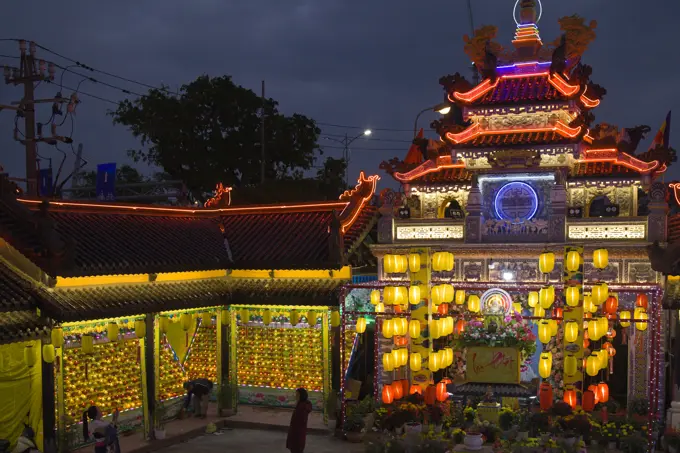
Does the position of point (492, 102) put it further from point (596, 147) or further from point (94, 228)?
point (94, 228)

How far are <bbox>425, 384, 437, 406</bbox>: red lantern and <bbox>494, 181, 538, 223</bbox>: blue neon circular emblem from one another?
→ 4167 millimetres

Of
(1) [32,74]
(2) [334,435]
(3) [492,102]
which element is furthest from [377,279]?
(1) [32,74]

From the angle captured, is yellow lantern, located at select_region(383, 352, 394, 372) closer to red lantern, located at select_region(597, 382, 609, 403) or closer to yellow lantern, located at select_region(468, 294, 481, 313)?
yellow lantern, located at select_region(468, 294, 481, 313)

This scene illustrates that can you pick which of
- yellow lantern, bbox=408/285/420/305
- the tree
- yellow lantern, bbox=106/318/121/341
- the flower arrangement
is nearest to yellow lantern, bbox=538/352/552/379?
the flower arrangement

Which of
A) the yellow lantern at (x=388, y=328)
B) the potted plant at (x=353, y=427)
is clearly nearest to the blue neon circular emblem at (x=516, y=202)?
the yellow lantern at (x=388, y=328)

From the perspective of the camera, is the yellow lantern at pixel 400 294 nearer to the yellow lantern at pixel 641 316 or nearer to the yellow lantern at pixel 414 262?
the yellow lantern at pixel 414 262

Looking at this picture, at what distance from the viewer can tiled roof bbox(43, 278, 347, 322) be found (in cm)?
1451

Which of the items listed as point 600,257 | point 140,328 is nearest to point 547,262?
point 600,257

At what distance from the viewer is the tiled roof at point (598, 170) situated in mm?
16422

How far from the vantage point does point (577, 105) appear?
56.2ft

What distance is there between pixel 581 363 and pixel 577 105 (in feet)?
18.9

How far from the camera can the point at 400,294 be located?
55.7ft

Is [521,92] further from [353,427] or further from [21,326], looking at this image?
[21,326]

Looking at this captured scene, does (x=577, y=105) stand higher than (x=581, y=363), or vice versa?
(x=577, y=105)
